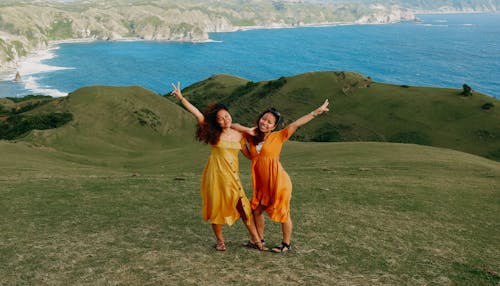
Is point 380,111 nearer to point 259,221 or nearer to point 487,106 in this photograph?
point 487,106

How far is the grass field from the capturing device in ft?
28.3

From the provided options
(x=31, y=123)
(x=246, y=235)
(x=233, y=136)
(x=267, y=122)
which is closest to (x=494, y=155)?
(x=246, y=235)

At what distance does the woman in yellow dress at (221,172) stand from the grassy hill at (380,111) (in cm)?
7054

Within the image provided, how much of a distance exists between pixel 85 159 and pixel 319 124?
58.5m

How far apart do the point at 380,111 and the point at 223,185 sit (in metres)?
85.6

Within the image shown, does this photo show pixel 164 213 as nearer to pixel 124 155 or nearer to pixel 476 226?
pixel 476 226

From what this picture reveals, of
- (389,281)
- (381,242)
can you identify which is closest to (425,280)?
(389,281)

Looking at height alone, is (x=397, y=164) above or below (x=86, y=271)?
below

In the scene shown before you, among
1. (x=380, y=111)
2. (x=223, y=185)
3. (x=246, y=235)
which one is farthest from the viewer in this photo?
(x=380, y=111)

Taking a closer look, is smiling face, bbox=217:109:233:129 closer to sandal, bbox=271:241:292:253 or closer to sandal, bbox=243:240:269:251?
sandal, bbox=243:240:269:251

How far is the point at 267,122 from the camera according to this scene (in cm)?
954

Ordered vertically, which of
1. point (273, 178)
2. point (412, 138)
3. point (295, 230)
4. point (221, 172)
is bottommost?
point (412, 138)

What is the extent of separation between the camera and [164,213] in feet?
45.9

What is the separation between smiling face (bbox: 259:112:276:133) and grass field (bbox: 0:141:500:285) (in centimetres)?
319
